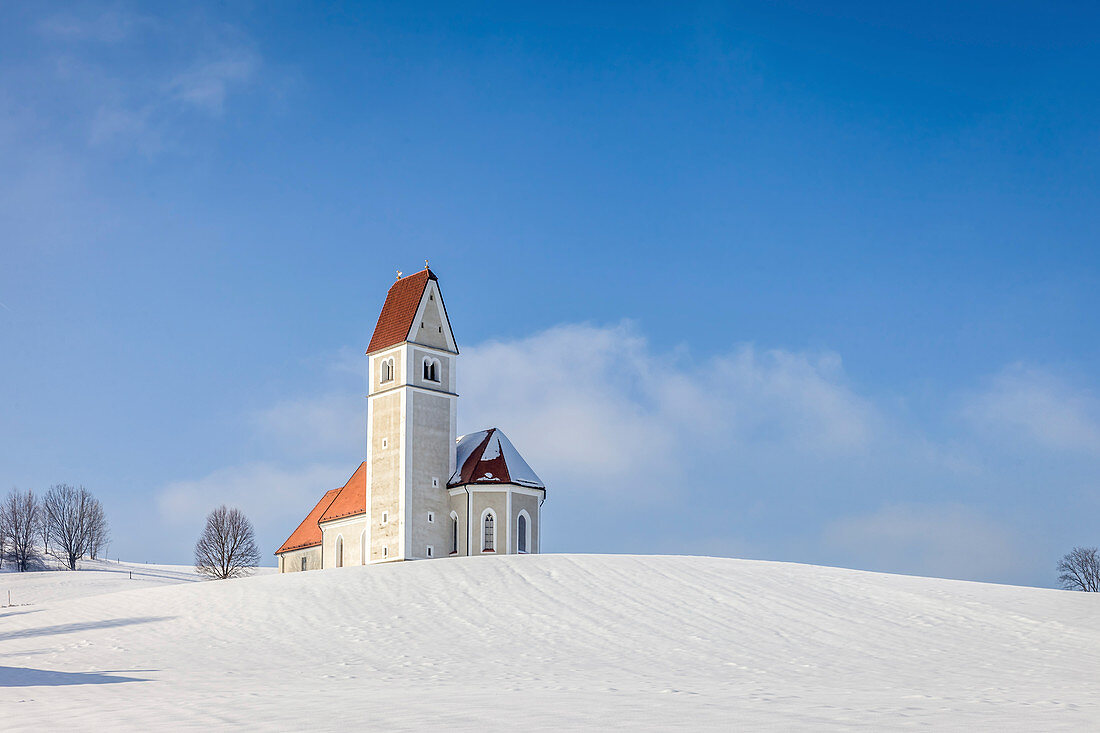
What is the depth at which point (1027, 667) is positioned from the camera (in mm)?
22875

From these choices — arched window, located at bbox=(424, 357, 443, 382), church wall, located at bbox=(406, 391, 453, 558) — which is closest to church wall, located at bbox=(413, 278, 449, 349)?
arched window, located at bbox=(424, 357, 443, 382)

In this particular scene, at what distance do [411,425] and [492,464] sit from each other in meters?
5.05

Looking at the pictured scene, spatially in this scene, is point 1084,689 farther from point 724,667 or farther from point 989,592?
point 989,592

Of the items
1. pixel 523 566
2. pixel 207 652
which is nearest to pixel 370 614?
pixel 207 652

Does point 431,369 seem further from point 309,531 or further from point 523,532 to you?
point 309,531

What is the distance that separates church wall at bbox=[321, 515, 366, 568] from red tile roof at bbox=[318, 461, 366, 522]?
1.38 ft

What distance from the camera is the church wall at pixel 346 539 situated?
194ft

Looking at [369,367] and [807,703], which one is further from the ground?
[369,367]

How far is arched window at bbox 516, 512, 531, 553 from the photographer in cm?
5625

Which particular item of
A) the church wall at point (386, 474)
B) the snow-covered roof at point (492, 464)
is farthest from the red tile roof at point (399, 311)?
the snow-covered roof at point (492, 464)

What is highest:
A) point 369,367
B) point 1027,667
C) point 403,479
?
point 369,367

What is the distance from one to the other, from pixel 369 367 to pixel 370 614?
29.8m

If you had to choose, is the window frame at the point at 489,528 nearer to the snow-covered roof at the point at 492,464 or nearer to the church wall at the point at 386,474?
the snow-covered roof at the point at 492,464

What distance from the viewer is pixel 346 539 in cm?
6047
